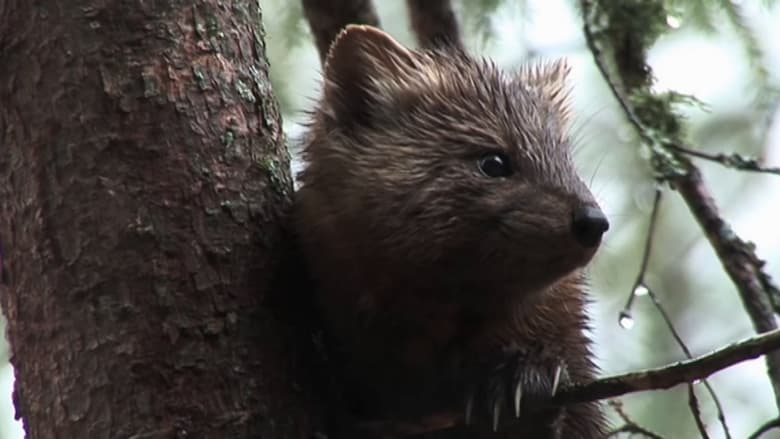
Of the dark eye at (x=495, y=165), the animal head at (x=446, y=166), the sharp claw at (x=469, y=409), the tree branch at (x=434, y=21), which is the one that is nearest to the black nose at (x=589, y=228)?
the animal head at (x=446, y=166)

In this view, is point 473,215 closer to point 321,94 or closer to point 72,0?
point 321,94

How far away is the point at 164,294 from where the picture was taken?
7.61 feet

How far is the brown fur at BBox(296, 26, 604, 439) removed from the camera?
246cm

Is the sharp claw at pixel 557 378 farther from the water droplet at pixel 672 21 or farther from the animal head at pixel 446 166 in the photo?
the water droplet at pixel 672 21

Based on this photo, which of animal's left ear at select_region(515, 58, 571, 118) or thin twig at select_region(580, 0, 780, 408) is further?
animal's left ear at select_region(515, 58, 571, 118)

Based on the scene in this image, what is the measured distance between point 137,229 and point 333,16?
1222mm

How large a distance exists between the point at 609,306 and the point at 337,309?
2510 mm

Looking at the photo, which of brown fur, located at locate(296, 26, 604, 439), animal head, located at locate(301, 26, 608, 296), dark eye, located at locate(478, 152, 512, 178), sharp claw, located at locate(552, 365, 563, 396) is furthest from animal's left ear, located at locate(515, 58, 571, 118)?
sharp claw, located at locate(552, 365, 563, 396)

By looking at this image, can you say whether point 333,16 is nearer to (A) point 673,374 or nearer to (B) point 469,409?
(B) point 469,409

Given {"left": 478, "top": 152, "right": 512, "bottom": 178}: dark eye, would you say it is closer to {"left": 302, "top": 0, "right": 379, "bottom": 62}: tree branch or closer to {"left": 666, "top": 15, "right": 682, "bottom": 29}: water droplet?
{"left": 302, "top": 0, "right": 379, "bottom": 62}: tree branch

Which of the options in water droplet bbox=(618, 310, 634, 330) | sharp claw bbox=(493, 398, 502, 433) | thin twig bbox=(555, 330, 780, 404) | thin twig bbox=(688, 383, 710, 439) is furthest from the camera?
water droplet bbox=(618, 310, 634, 330)

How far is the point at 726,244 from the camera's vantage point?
2938 mm

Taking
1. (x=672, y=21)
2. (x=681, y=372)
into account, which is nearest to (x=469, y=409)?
(x=681, y=372)

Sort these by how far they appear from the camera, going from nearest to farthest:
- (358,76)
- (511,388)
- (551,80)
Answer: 1. (511,388)
2. (358,76)
3. (551,80)
